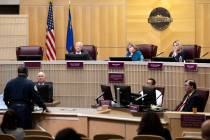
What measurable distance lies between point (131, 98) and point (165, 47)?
6230mm

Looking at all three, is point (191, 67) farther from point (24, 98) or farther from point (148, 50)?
point (24, 98)

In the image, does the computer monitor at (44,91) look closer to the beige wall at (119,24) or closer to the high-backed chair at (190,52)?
the high-backed chair at (190,52)

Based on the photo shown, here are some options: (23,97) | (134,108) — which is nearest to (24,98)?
(23,97)

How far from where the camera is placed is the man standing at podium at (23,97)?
840cm

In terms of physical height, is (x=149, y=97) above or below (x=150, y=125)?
above

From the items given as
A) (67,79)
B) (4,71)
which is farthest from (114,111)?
(4,71)

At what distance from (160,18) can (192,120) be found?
7.95 m

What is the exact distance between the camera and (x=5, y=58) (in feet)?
46.2

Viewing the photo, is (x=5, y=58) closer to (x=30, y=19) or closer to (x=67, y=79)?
(x=30, y=19)

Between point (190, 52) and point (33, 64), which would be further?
point (190, 52)

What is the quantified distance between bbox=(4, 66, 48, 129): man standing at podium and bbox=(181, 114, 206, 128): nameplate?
8.64 feet

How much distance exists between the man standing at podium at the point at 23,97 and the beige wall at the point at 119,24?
651cm

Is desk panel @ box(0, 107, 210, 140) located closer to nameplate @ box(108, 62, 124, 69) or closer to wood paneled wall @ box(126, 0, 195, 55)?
nameplate @ box(108, 62, 124, 69)

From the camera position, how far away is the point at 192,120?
22.7 ft
